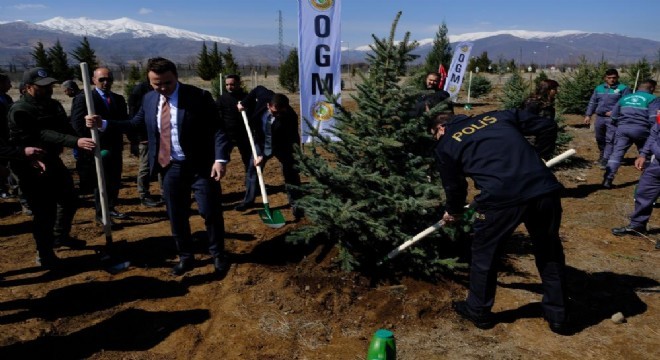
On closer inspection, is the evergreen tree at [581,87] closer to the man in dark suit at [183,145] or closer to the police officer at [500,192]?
the police officer at [500,192]

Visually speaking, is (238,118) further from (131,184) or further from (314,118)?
(131,184)

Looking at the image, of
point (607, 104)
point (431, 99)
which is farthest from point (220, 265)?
point (607, 104)

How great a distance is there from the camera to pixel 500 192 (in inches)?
124

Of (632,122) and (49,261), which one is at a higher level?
(632,122)

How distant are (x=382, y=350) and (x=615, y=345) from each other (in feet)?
7.68

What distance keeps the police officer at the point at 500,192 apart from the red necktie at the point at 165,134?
2.43 m

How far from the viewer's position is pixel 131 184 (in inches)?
306

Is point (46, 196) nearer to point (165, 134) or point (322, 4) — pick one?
point (165, 134)

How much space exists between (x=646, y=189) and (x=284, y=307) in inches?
194

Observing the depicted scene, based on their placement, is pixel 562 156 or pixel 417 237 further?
pixel 417 237

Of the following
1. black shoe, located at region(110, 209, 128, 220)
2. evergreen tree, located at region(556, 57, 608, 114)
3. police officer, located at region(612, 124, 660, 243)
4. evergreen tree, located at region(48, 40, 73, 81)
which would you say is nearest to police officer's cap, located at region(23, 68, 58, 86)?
black shoe, located at region(110, 209, 128, 220)

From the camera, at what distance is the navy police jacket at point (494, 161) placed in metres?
3.11

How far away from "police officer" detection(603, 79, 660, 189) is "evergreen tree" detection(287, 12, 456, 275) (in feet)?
18.0

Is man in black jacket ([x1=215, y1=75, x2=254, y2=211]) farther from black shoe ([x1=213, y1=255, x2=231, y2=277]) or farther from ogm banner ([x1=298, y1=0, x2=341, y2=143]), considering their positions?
black shoe ([x1=213, y1=255, x2=231, y2=277])
